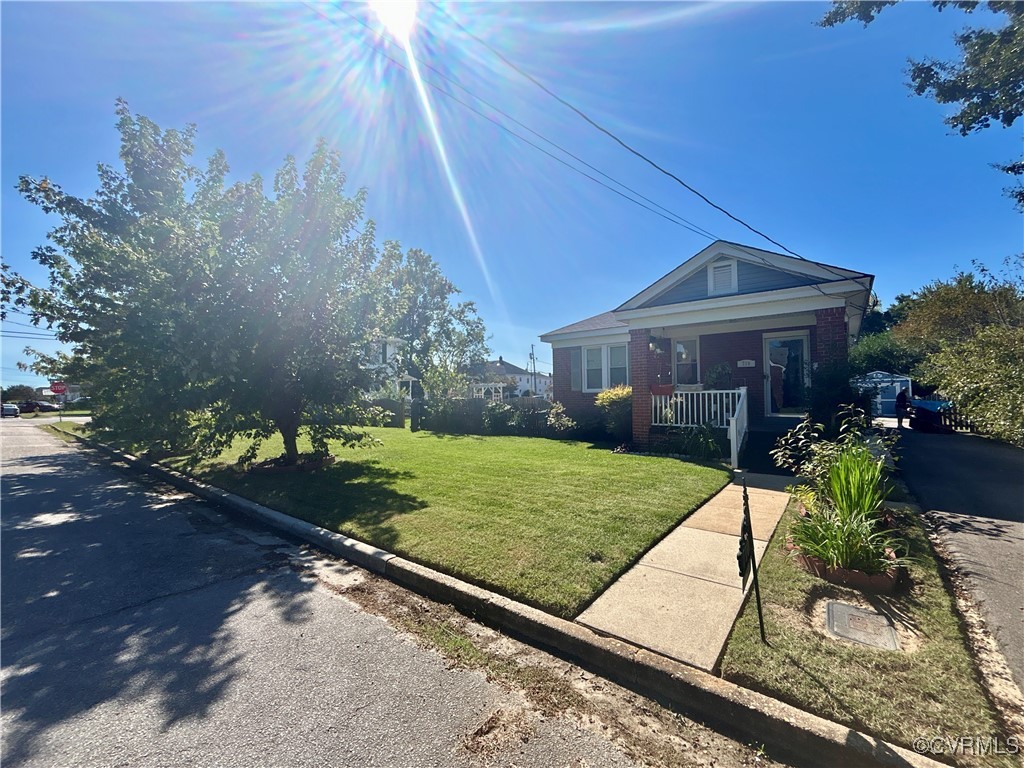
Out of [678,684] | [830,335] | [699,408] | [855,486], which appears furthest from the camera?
[699,408]

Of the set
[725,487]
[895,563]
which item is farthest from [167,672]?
[725,487]

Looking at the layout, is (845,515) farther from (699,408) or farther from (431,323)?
(431,323)

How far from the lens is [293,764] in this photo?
203 centimetres

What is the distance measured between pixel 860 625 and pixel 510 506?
3.59 m

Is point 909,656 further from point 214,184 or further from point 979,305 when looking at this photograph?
point 979,305

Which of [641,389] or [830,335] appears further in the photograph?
[641,389]

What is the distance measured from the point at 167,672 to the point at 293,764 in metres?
1.30

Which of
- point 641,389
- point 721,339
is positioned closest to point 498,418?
point 641,389

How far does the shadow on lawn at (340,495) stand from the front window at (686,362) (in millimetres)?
9741

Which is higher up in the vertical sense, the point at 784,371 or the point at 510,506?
the point at 784,371

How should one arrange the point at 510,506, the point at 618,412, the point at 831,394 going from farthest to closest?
the point at 618,412 < the point at 831,394 < the point at 510,506

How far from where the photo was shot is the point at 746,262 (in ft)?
34.5

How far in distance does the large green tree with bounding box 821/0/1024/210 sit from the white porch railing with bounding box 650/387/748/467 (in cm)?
679

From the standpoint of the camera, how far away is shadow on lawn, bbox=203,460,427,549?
5238mm
